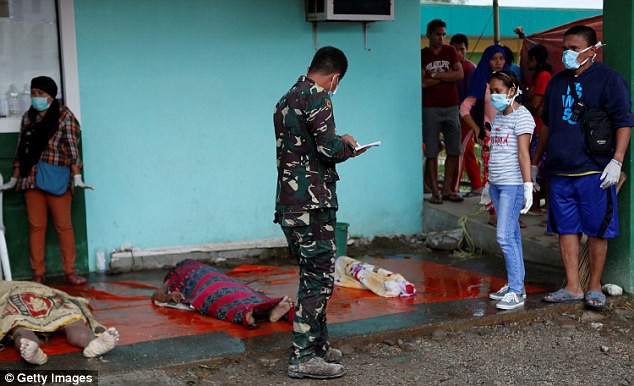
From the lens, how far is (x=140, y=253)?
7816 mm

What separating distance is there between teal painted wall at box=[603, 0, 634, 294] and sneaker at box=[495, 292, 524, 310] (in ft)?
3.11

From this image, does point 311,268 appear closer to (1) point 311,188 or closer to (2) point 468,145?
(1) point 311,188

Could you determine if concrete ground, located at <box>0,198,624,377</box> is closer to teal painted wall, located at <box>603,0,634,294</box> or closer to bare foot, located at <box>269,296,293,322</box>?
bare foot, located at <box>269,296,293,322</box>

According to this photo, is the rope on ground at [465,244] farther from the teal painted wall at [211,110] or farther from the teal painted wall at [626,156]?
the teal painted wall at [626,156]

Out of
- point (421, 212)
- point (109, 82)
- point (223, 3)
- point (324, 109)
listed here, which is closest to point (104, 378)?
point (324, 109)

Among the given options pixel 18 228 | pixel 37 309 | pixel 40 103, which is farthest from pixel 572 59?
pixel 18 228

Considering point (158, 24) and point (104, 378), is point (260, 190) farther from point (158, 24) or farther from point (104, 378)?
point (104, 378)

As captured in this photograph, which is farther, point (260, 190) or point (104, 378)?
point (260, 190)

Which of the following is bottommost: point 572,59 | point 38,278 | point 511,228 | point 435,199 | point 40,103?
point 38,278

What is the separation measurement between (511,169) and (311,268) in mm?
2104

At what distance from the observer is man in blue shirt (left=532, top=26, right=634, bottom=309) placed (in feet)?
19.7

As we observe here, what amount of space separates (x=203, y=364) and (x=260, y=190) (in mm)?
3508

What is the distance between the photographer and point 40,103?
6.93 m

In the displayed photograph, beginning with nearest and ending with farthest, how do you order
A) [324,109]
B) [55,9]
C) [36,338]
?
1. [324,109]
2. [36,338]
3. [55,9]
